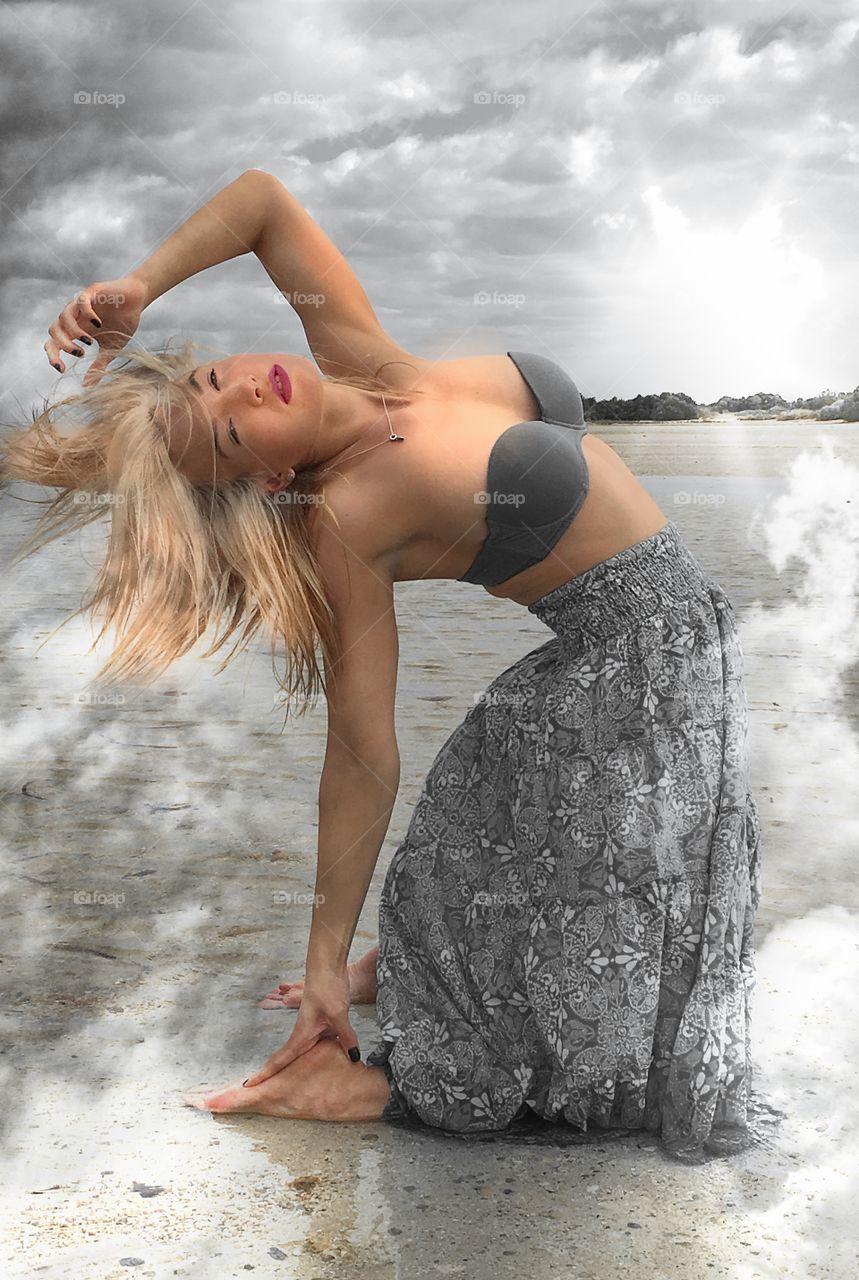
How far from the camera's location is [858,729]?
482 cm

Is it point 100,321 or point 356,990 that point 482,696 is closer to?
point 356,990

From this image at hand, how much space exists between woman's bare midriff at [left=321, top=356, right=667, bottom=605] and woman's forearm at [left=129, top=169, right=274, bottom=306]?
35 centimetres

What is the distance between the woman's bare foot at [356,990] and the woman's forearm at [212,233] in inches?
51.7

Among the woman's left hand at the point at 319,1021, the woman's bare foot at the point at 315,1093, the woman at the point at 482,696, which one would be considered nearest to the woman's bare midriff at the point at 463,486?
the woman at the point at 482,696

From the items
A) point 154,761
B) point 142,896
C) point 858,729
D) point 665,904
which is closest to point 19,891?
point 142,896

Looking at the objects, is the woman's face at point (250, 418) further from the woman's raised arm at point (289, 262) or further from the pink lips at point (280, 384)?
the woman's raised arm at point (289, 262)

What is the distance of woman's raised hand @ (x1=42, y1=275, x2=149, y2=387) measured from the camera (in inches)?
81.3

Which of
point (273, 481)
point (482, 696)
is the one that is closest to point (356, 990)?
point (482, 696)

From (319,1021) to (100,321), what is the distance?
1154mm

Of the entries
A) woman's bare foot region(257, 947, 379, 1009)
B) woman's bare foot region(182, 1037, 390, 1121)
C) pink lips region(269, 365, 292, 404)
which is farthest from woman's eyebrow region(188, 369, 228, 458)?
woman's bare foot region(257, 947, 379, 1009)

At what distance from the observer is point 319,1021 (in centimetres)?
233

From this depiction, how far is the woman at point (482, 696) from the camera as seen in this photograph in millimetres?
2105

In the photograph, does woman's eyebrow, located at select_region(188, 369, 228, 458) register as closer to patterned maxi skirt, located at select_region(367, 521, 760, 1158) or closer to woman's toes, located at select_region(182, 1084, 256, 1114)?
patterned maxi skirt, located at select_region(367, 521, 760, 1158)

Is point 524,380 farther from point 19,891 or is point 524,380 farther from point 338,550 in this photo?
point 19,891
